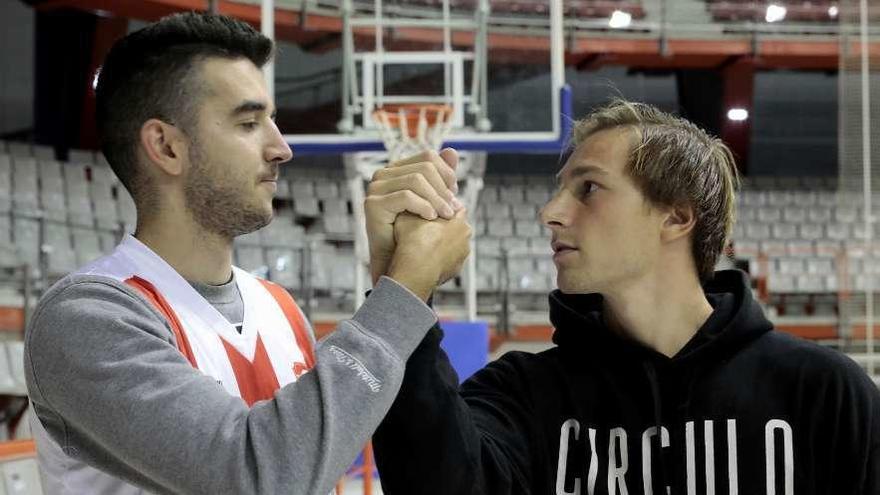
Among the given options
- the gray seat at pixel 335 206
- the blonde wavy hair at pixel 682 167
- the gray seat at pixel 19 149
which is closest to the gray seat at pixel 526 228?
the gray seat at pixel 335 206

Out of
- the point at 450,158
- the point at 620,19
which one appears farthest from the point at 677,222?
the point at 620,19

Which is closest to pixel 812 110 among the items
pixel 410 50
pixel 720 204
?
pixel 410 50

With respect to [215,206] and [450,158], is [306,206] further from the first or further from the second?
[450,158]

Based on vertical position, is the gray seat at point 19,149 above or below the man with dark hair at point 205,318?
above

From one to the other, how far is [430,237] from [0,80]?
44.0 ft

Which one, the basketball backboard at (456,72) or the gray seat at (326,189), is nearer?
the basketball backboard at (456,72)

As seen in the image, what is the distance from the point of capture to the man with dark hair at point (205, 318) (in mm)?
1420

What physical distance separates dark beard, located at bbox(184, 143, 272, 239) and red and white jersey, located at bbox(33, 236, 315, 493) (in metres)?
0.10

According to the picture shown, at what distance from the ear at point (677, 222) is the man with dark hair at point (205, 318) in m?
0.59

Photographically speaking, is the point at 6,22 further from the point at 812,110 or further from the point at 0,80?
the point at 812,110

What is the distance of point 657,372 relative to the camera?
202 centimetres

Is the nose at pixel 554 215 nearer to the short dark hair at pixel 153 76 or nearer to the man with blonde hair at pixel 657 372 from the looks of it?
the man with blonde hair at pixel 657 372

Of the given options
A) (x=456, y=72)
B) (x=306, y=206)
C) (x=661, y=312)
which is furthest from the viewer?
(x=306, y=206)

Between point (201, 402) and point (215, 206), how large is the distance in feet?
1.47
